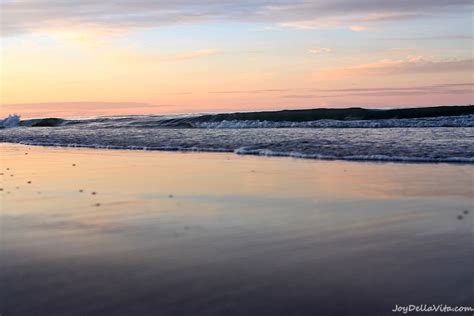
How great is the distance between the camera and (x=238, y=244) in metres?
4.80

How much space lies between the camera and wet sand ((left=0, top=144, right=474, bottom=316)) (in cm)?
357

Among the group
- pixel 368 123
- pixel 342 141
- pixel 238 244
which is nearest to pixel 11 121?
pixel 368 123

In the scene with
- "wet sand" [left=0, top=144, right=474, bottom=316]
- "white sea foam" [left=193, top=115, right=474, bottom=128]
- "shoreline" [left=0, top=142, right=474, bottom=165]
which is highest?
"white sea foam" [left=193, top=115, right=474, bottom=128]

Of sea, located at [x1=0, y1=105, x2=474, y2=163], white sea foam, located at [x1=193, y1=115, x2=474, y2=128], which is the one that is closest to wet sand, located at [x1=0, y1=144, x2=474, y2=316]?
sea, located at [x1=0, y1=105, x2=474, y2=163]

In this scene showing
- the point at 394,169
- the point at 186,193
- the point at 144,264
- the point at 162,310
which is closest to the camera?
the point at 162,310

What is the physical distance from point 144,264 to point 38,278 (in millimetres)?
752

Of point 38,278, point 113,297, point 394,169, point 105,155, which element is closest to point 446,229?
point 113,297

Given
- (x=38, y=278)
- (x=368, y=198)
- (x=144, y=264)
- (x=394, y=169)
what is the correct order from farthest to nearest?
(x=394, y=169)
(x=368, y=198)
(x=144, y=264)
(x=38, y=278)

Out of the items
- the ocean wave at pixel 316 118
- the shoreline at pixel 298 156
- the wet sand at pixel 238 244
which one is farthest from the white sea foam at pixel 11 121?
the wet sand at pixel 238 244

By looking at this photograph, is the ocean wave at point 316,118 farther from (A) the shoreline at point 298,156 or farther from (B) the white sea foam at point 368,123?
(A) the shoreline at point 298,156

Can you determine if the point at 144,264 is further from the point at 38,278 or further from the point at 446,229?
the point at 446,229

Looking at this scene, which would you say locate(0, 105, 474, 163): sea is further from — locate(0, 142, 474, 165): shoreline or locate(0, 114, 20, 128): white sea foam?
locate(0, 114, 20, 128): white sea foam

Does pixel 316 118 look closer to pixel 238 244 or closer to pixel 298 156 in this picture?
pixel 298 156

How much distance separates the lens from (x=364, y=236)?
5.02 m
